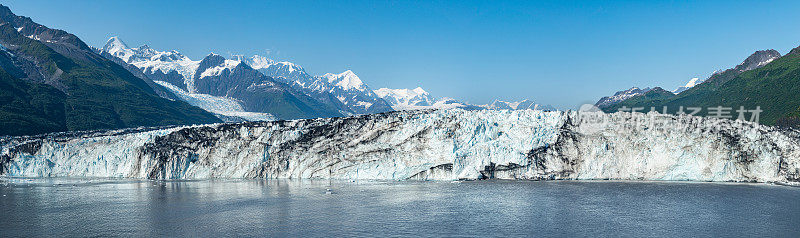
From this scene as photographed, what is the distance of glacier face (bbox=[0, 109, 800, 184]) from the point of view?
170 feet

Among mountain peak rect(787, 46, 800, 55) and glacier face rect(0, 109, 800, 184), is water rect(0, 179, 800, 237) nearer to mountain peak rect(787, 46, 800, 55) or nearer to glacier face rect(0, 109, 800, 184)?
glacier face rect(0, 109, 800, 184)

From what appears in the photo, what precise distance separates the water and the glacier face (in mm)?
2911

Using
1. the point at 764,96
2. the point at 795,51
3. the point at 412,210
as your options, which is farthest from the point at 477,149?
the point at 795,51

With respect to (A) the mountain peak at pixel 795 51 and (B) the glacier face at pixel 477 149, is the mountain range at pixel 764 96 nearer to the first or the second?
(A) the mountain peak at pixel 795 51

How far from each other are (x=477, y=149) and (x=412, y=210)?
20.7 metres

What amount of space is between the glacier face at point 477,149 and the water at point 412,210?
2.91m

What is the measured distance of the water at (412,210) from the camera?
30.0m

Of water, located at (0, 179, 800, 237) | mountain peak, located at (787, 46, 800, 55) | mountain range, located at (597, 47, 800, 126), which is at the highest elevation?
mountain peak, located at (787, 46, 800, 55)

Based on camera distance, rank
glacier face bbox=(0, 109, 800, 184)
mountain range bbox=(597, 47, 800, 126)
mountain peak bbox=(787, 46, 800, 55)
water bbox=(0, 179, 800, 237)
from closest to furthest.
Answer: water bbox=(0, 179, 800, 237) < glacier face bbox=(0, 109, 800, 184) < mountain range bbox=(597, 47, 800, 126) < mountain peak bbox=(787, 46, 800, 55)

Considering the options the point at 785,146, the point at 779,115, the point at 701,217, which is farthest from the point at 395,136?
the point at 779,115

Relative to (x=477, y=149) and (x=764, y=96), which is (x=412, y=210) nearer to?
(x=477, y=149)

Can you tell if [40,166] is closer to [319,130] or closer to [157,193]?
[157,193]

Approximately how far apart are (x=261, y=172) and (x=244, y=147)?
381cm

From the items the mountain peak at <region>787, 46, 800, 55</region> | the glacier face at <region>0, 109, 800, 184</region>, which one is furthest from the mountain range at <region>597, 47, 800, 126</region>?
the glacier face at <region>0, 109, 800, 184</region>
